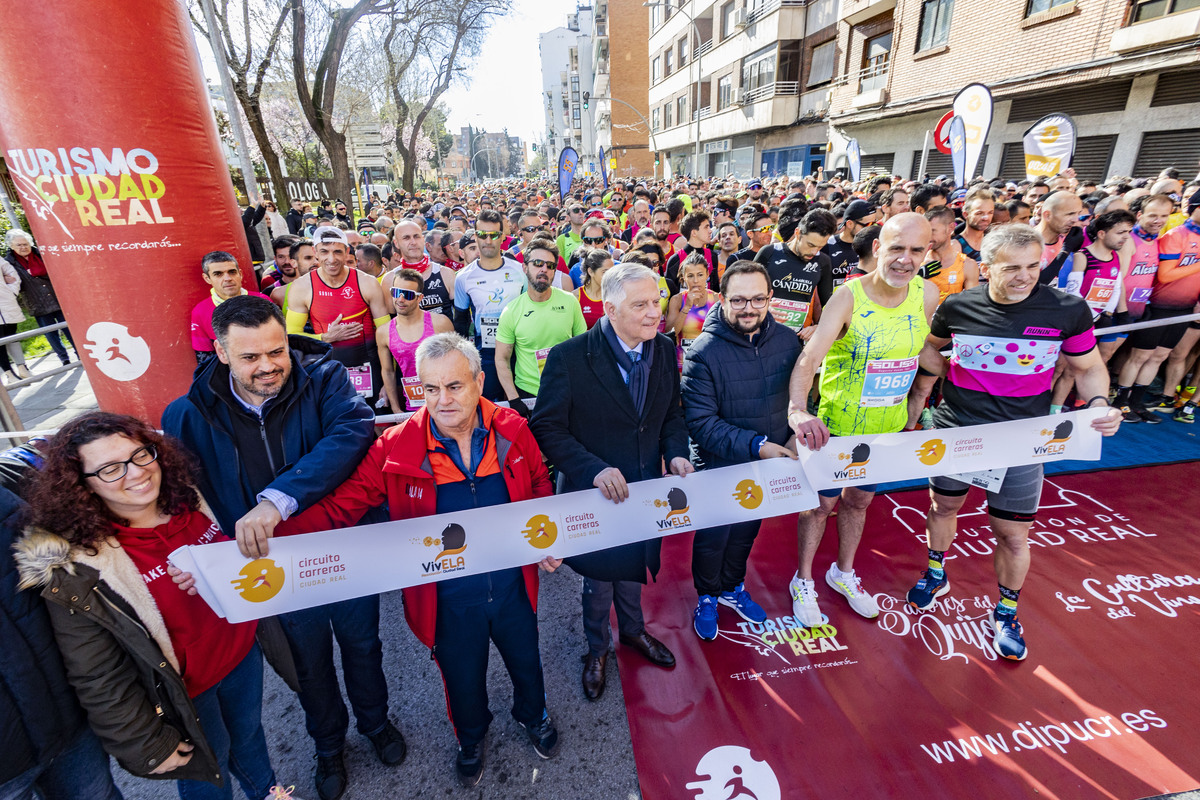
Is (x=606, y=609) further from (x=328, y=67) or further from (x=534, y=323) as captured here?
(x=328, y=67)

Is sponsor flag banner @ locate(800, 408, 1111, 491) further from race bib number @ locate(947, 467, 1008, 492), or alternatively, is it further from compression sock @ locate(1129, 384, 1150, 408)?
compression sock @ locate(1129, 384, 1150, 408)

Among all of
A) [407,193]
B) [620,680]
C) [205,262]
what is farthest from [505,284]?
[407,193]

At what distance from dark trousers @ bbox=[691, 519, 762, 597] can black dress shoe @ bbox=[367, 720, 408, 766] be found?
1.81 m

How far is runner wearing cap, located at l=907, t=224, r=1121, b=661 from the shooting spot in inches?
108

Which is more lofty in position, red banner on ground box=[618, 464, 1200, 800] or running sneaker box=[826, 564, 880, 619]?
running sneaker box=[826, 564, 880, 619]

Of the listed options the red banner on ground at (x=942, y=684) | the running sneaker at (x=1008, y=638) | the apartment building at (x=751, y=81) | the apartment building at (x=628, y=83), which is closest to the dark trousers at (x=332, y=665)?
the red banner on ground at (x=942, y=684)

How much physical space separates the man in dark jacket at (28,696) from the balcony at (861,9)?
2589 cm

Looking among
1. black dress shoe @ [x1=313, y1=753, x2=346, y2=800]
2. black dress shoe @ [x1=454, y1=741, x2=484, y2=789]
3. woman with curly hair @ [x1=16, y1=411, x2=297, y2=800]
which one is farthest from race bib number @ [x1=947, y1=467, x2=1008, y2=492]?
woman with curly hair @ [x1=16, y1=411, x2=297, y2=800]

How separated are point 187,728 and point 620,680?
6.58ft

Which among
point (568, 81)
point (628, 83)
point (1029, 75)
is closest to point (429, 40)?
point (1029, 75)

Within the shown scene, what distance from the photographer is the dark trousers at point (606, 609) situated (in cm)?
291

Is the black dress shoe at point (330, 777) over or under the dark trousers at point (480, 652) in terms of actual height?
under

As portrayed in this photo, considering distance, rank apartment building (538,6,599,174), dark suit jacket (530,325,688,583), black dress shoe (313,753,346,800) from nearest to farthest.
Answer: black dress shoe (313,753,346,800), dark suit jacket (530,325,688,583), apartment building (538,6,599,174)

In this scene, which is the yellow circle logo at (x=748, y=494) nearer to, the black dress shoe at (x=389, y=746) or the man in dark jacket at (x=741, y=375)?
the man in dark jacket at (x=741, y=375)
